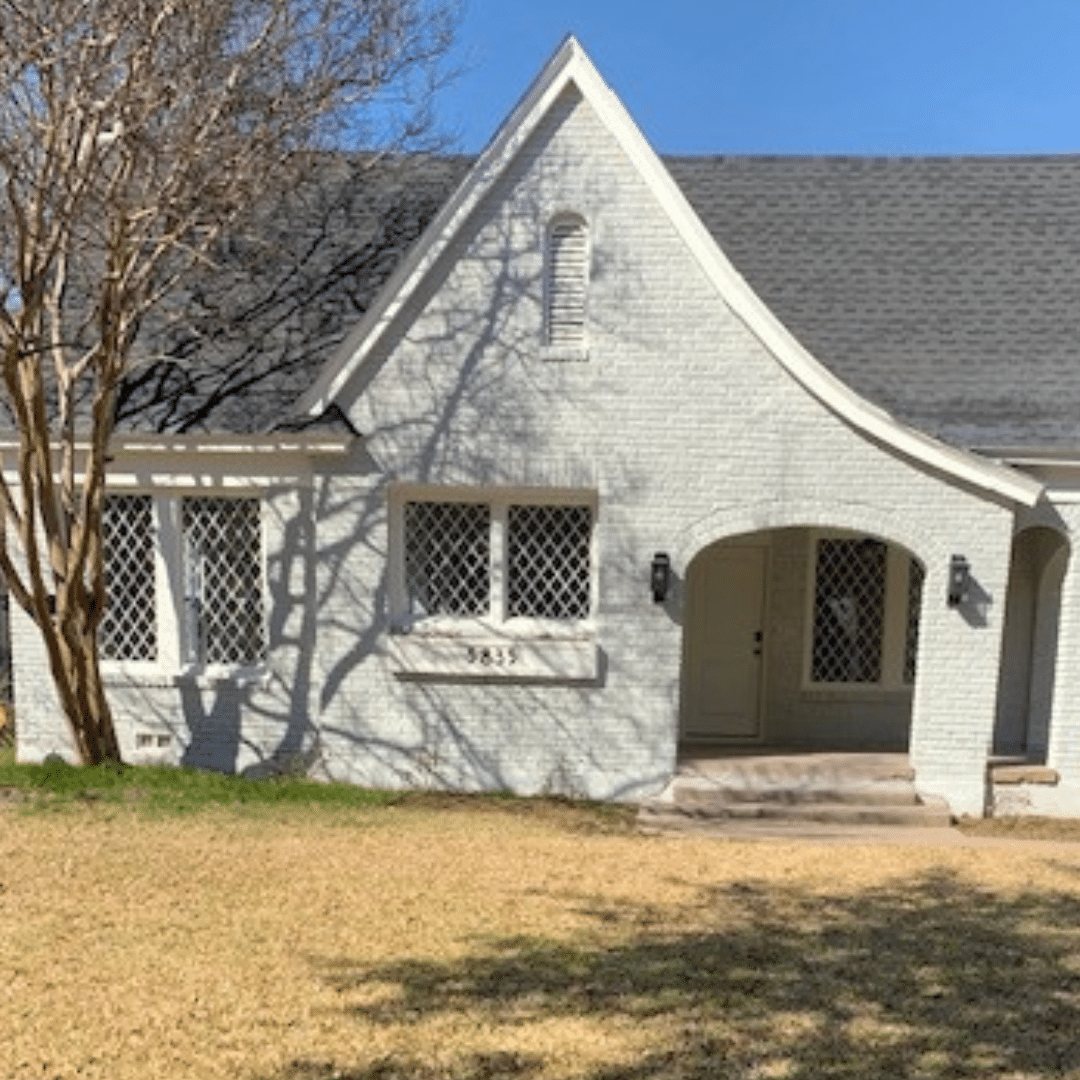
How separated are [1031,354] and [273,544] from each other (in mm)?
8134

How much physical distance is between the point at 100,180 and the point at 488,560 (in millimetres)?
5065

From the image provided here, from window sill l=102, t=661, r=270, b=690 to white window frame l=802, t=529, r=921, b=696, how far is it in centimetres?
603

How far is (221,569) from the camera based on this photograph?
1022 cm

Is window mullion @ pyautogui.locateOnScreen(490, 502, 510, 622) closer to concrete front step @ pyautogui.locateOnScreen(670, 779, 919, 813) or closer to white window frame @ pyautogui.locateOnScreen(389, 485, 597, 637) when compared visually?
white window frame @ pyautogui.locateOnScreen(389, 485, 597, 637)

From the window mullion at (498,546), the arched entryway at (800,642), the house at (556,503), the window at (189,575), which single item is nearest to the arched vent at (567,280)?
the house at (556,503)

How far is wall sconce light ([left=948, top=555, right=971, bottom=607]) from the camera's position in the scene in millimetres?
9336

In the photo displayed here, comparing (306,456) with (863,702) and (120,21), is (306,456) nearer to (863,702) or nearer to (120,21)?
(120,21)

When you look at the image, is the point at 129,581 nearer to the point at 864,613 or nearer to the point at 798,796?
the point at 798,796

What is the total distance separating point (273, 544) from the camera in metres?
9.93

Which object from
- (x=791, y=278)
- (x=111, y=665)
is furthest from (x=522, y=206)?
(x=111, y=665)

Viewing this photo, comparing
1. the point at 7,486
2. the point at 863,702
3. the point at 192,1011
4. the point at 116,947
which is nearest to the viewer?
the point at 192,1011

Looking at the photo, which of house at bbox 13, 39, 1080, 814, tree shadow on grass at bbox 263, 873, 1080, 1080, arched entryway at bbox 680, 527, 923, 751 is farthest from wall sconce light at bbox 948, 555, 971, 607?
tree shadow on grass at bbox 263, 873, 1080, 1080

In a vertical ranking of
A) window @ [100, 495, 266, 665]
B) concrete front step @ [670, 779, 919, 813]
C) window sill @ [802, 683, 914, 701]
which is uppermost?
window @ [100, 495, 266, 665]

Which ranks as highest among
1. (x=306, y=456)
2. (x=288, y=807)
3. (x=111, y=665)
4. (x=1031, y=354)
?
(x=1031, y=354)
